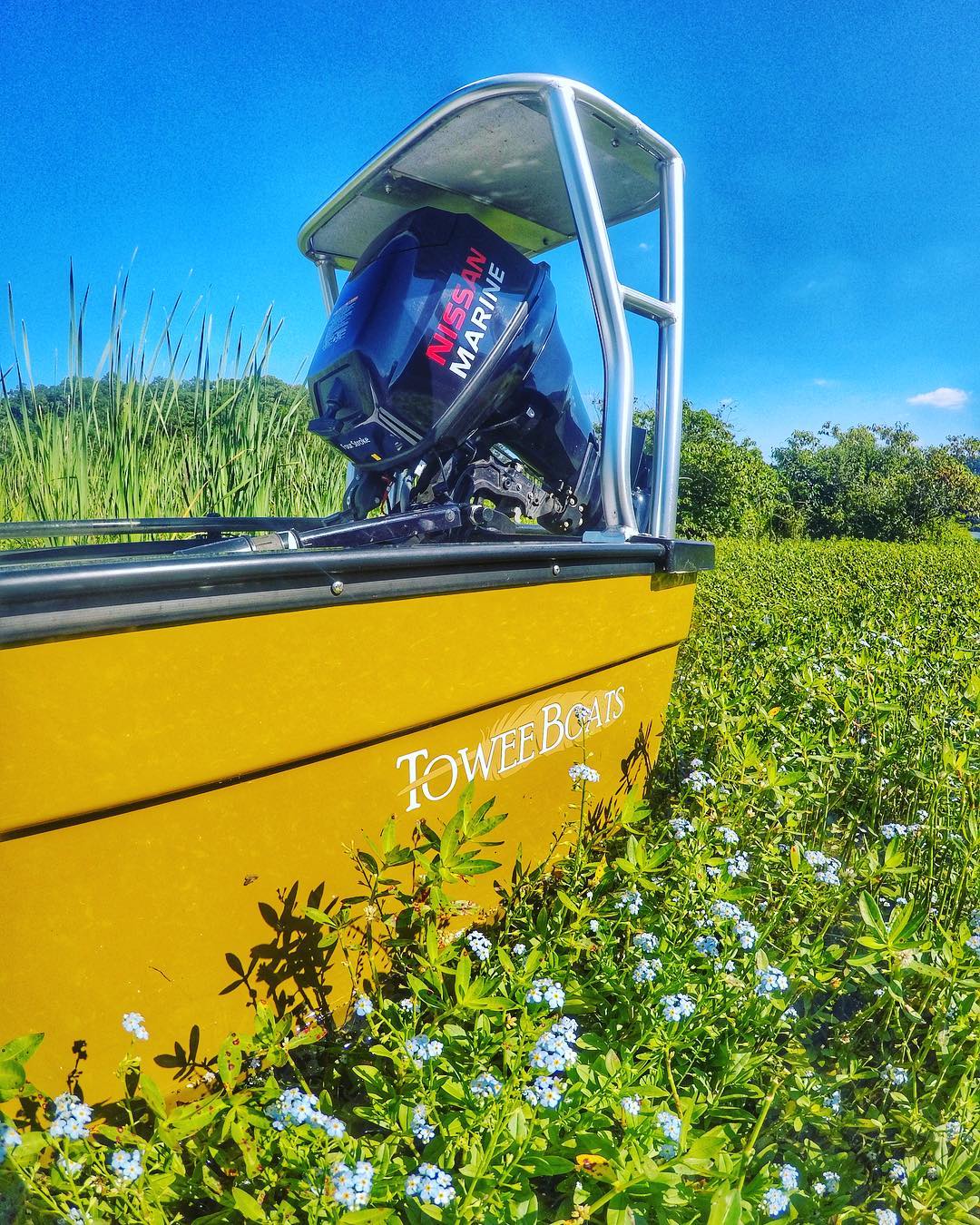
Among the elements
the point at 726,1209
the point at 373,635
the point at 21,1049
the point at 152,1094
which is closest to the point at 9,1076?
the point at 21,1049

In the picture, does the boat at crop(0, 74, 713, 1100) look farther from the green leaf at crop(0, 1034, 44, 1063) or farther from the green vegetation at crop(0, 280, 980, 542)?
the green vegetation at crop(0, 280, 980, 542)

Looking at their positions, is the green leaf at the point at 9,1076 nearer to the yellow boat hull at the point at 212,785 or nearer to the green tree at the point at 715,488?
the yellow boat hull at the point at 212,785

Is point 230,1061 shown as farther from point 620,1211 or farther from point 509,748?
point 509,748

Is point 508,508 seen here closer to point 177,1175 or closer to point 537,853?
point 537,853

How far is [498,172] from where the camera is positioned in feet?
6.78

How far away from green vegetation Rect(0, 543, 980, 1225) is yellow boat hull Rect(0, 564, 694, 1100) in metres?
0.07

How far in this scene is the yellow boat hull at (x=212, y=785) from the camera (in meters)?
0.87

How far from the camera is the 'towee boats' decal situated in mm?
1280

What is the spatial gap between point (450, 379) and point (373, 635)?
2.75 feet

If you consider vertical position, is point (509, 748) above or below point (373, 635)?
below

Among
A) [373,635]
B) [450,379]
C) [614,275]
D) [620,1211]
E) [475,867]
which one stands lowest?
[620,1211]

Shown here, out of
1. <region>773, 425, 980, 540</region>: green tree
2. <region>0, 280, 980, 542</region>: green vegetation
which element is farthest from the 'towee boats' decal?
<region>773, 425, 980, 540</region>: green tree

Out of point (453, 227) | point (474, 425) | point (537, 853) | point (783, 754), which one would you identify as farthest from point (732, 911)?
point (453, 227)

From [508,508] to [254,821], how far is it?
1131mm
